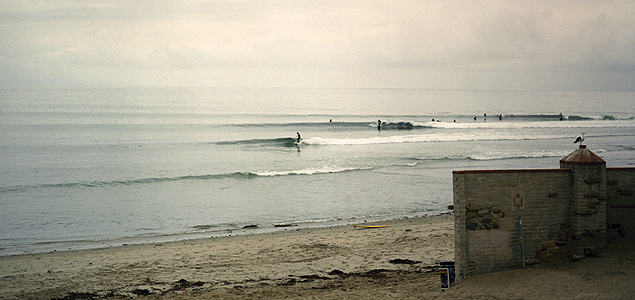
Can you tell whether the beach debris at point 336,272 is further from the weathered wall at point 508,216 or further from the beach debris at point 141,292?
the beach debris at point 141,292

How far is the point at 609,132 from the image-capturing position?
60.2m

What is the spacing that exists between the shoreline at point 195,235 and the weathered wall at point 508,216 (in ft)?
32.5

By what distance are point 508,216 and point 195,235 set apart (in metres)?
12.3

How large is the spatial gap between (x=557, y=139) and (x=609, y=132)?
455 inches

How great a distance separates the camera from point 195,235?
19.2 meters

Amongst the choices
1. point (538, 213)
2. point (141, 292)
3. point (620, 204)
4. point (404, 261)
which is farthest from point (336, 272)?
point (620, 204)

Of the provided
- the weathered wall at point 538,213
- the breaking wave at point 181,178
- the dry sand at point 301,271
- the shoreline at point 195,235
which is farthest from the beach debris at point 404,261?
the breaking wave at point 181,178

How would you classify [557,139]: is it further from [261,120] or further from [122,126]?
[122,126]

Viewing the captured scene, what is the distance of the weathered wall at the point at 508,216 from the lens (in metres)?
10.3

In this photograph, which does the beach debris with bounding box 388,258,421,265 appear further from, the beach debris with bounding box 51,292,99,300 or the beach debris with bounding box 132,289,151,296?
the beach debris with bounding box 51,292,99,300

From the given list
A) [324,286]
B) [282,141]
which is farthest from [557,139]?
[324,286]

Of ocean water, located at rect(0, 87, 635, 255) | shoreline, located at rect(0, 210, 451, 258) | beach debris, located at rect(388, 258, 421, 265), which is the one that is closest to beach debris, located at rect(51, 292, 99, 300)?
shoreline, located at rect(0, 210, 451, 258)

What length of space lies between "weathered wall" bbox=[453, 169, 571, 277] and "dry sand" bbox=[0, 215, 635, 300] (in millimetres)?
339

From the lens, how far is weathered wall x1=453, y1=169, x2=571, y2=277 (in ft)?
33.8
